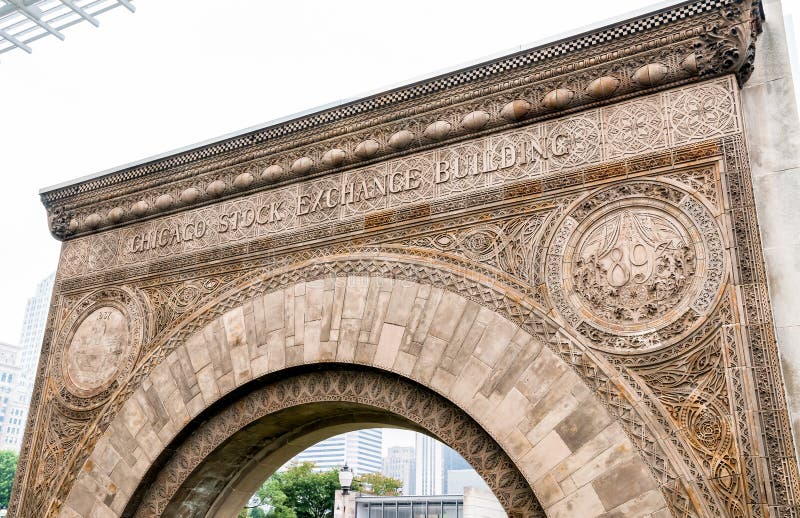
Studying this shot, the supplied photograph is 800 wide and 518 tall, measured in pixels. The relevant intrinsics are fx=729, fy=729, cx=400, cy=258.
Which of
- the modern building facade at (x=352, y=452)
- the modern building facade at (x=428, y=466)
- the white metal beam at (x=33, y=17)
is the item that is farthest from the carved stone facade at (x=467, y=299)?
the modern building facade at (x=352, y=452)

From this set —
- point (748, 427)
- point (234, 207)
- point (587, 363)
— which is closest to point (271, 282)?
point (234, 207)

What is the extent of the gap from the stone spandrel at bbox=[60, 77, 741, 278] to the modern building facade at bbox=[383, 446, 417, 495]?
125 m

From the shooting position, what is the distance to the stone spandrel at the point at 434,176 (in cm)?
458

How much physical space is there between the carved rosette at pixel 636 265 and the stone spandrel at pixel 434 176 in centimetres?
36

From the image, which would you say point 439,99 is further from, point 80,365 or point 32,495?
point 32,495

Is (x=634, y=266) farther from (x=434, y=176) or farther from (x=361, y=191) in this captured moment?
(x=361, y=191)

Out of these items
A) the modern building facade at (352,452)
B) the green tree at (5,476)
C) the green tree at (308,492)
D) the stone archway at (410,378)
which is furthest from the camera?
the modern building facade at (352,452)

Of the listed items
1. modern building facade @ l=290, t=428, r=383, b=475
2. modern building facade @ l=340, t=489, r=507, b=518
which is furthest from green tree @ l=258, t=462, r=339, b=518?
modern building facade @ l=290, t=428, r=383, b=475

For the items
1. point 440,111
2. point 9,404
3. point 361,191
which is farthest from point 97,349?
point 9,404

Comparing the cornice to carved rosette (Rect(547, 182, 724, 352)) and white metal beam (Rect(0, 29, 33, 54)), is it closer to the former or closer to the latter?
carved rosette (Rect(547, 182, 724, 352))

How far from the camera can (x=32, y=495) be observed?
632 cm

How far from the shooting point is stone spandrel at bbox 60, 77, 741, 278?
458 cm

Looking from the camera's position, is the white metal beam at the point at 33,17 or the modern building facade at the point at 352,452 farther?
the modern building facade at the point at 352,452

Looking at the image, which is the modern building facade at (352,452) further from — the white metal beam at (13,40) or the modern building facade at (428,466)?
the white metal beam at (13,40)
